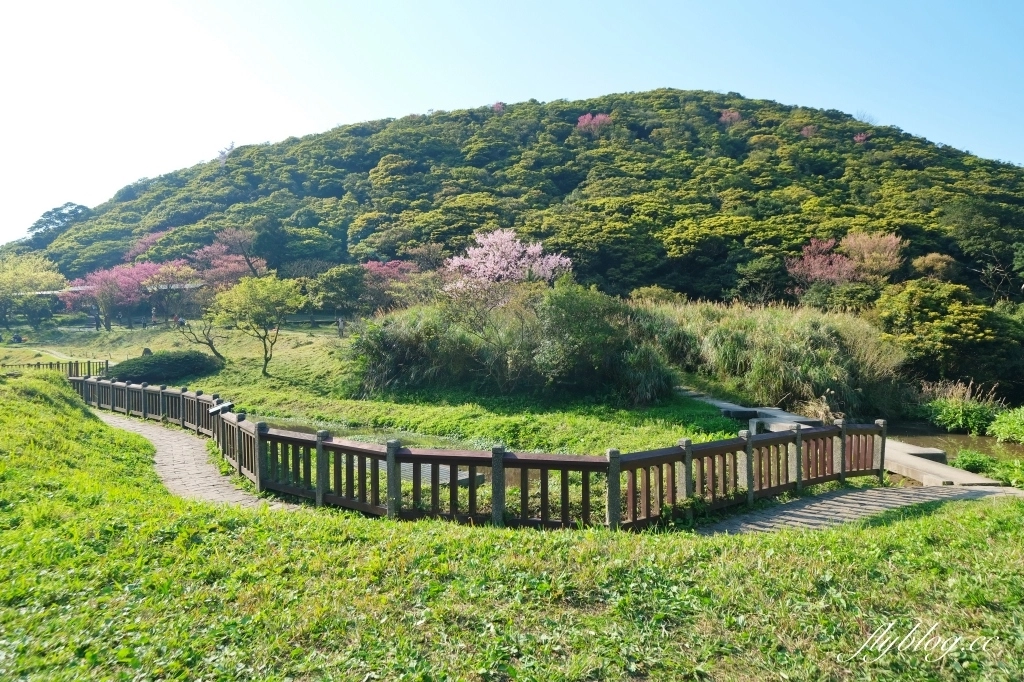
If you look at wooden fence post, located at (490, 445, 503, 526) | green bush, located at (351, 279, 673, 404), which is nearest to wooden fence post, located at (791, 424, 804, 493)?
wooden fence post, located at (490, 445, 503, 526)

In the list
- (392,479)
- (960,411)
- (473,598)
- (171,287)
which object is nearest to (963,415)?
(960,411)

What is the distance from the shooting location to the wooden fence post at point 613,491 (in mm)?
6492

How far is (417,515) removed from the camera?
6906mm

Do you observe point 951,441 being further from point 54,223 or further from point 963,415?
point 54,223

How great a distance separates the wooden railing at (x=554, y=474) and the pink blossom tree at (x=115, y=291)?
113ft

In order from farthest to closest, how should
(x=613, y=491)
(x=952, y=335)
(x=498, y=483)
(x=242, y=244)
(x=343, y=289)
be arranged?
(x=242, y=244) < (x=343, y=289) < (x=952, y=335) < (x=498, y=483) < (x=613, y=491)

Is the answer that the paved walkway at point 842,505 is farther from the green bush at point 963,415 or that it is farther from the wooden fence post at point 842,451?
the green bush at point 963,415

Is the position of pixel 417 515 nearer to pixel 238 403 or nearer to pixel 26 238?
pixel 238 403

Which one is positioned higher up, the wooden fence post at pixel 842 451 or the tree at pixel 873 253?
the tree at pixel 873 253

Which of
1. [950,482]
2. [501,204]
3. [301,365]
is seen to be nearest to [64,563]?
[950,482]

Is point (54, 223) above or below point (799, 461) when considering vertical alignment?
above

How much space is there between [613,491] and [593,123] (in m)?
60.7

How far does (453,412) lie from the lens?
1548 cm

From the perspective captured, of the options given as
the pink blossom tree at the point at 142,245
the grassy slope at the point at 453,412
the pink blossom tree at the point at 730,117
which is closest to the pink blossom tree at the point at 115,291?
the pink blossom tree at the point at 142,245
